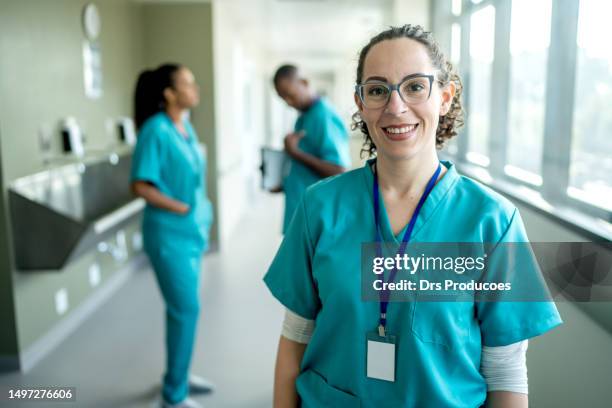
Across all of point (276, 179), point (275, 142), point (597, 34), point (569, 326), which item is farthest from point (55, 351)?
point (275, 142)

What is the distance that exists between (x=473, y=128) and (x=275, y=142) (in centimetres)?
927

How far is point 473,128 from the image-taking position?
3.68 meters

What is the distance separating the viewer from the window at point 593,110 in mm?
1724

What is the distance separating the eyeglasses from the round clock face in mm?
2884

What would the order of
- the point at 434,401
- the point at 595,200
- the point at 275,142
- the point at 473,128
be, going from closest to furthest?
the point at 434,401, the point at 595,200, the point at 473,128, the point at 275,142

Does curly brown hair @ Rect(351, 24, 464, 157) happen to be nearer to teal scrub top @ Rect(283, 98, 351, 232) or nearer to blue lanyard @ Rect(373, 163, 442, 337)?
blue lanyard @ Rect(373, 163, 442, 337)

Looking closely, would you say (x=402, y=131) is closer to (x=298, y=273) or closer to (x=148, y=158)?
(x=298, y=273)

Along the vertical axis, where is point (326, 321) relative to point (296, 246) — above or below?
below

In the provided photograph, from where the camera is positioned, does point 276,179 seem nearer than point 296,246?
A: No

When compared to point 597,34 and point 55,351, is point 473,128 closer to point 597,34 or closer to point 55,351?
point 597,34

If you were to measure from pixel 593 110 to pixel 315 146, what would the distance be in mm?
1083

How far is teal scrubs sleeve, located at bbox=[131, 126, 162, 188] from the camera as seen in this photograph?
6.87 ft

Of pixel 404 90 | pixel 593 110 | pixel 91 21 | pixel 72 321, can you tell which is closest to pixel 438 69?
pixel 404 90

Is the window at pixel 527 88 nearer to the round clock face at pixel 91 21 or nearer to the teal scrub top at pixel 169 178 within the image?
the teal scrub top at pixel 169 178
